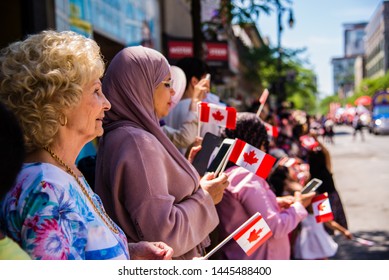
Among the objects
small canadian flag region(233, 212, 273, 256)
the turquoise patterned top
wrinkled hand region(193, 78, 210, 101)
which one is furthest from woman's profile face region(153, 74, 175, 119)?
wrinkled hand region(193, 78, 210, 101)

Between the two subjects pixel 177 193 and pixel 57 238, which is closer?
pixel 57 238

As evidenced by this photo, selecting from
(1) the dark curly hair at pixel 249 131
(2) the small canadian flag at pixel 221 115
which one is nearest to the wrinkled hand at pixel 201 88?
(1) the dark curly hair at pixel 249 131

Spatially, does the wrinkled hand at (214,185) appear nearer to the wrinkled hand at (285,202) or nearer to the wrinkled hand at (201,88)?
the wrinkled hand at (285,202)

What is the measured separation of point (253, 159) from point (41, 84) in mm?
1314

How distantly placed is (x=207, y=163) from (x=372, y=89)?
4909 centimetres

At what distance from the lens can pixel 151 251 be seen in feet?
6.79

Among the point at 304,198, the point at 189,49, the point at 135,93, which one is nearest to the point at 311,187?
the point at 304,198

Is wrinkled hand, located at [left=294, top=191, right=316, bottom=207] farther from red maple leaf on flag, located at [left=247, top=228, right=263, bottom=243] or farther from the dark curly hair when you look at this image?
red maple leaf on flag, located at [left=247, top=228, right=263, bottom=243]

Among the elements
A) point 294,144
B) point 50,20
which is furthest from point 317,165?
point 294,144

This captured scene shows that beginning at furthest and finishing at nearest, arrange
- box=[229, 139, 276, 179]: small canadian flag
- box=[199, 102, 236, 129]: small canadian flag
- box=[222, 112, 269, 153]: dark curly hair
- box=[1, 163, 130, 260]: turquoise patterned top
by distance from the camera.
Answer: box=[222, 112, 269, 153]: dark curly hair → box=[199, 102, 236, 129]: small canadian flag → box=[229, 139, 276, 179]: small canadian flag → box=[1, 163, 130, 260]: turquoise patterned top

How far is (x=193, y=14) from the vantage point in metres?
5.95

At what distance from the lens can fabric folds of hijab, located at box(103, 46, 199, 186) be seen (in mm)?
2400

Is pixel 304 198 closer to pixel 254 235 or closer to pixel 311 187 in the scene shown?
pixel 311 187

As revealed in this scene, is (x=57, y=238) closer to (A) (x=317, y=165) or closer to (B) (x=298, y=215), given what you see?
(B) (x=298, y=215)
